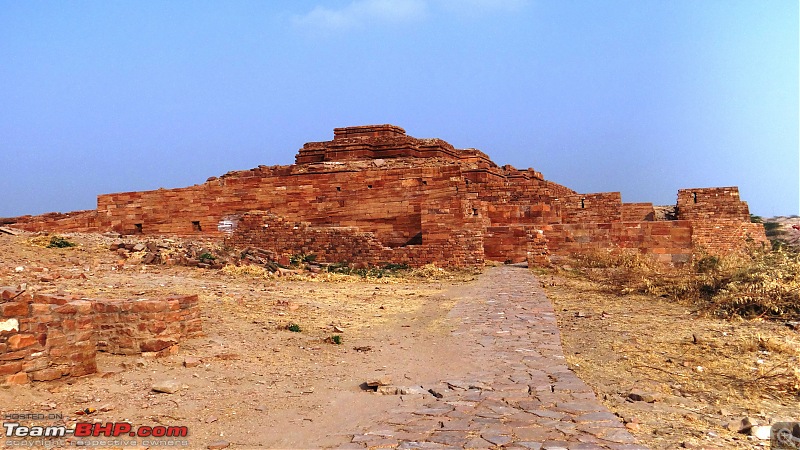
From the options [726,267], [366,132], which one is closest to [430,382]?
[726,267]

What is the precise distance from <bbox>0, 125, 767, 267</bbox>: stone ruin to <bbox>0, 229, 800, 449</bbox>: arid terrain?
4.04m

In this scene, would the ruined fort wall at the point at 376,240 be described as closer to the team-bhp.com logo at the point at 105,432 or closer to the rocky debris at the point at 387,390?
the rocky debris at the point at 387,390

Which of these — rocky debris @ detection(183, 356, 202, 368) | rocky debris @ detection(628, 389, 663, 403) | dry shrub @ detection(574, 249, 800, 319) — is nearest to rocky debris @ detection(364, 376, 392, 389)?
rocky debris @ detection(183, 356, 202, 368)

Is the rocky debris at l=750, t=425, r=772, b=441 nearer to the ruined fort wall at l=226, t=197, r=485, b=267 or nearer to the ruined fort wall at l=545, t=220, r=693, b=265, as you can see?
the ruined fort wall at l=226, t=197, r=485, b=267

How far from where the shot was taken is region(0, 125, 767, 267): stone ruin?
1471 cm

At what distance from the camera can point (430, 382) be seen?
5398 mm

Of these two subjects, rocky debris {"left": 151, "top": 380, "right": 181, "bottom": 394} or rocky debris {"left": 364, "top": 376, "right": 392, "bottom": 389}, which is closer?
rocky debris {"left": 151, "top": 380, "right": 181, "bottom": 394}

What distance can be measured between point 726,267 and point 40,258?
43.4 feet

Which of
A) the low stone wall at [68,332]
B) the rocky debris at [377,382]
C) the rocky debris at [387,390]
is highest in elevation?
the low stone wall at [68,332]

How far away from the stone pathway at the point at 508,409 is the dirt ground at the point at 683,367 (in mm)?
230

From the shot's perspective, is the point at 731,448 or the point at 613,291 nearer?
the point at 731,448

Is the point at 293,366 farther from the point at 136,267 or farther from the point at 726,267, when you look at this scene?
the point at 726,267

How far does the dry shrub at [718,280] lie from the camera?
862 cm

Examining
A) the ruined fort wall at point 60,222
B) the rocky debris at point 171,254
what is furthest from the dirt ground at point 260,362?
the ruined fort wall at point 60,222
